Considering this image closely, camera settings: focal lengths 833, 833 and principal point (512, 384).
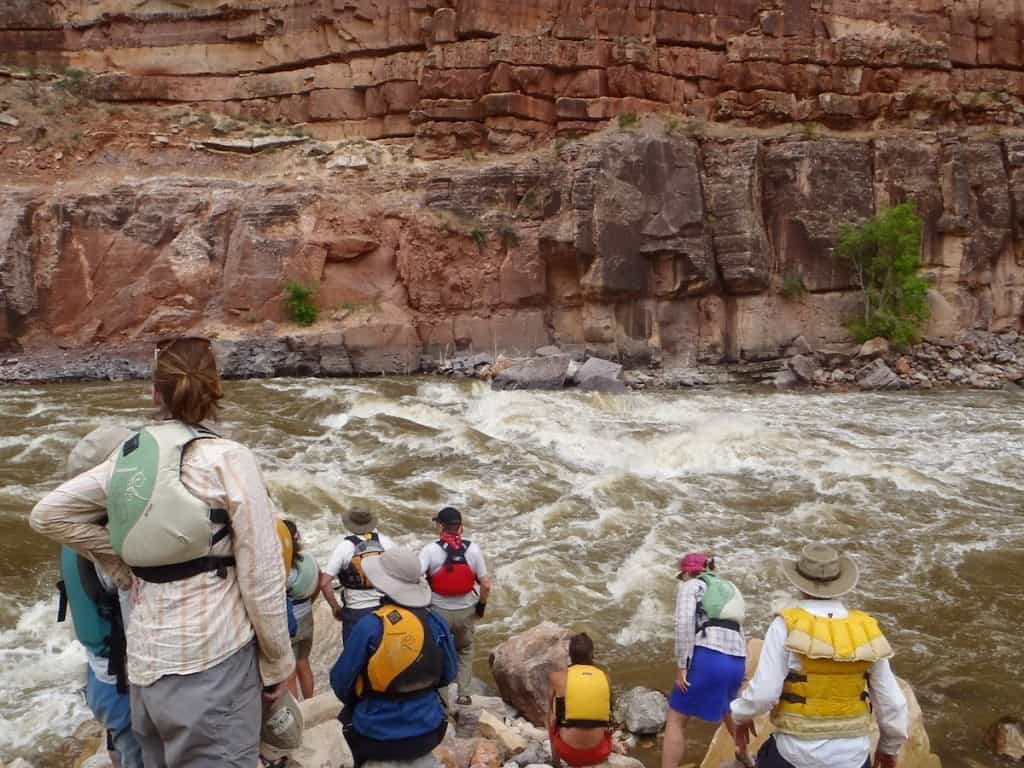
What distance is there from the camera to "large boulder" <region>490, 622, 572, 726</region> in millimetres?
5914

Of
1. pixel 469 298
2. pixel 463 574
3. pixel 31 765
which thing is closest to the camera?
pixel 31 765

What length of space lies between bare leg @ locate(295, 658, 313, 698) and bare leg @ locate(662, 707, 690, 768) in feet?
7.94

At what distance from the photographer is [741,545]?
32.4 feet

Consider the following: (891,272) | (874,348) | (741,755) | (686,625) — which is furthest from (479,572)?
(891,272)

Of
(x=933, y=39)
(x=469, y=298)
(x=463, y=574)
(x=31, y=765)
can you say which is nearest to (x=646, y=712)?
(x=463, y=574)

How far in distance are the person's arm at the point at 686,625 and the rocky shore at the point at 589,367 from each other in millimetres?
15535

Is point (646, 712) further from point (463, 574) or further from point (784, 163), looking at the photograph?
point (784, 163)

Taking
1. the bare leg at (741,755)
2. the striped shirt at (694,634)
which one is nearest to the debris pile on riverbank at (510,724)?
the bare leg at (741,755)

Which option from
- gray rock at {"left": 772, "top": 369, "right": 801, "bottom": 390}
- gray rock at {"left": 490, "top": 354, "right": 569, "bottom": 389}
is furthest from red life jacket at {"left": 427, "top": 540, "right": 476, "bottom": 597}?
gray rock at {"left": 772, "top": 369, "right": 801, "bottom": 390}

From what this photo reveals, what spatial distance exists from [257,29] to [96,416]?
1916 cm

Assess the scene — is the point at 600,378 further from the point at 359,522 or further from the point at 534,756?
the point at 534,756

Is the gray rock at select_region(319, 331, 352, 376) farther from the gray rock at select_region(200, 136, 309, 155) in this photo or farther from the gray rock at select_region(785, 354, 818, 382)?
the gray rock at select_region(785, 354, 818, 382)

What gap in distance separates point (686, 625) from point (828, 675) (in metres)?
1.52

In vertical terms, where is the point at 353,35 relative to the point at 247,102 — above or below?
above
